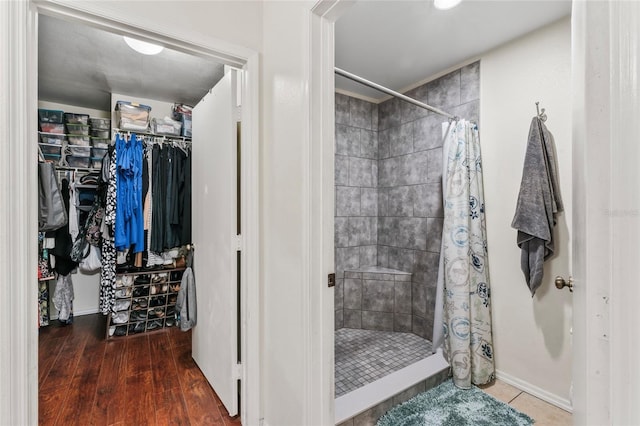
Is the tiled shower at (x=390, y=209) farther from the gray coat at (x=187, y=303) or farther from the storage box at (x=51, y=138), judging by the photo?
the storage box at (x=51, y=138)

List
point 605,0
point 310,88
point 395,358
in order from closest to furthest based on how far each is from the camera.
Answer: point 605,0, point 310,88, point 395,358

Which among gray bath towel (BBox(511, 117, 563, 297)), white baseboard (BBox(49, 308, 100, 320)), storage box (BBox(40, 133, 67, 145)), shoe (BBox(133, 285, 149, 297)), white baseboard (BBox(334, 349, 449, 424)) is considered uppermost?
storage box (BBox(40, 133, 67, 145))

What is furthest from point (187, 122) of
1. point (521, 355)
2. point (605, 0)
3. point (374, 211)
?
point (521, 355)

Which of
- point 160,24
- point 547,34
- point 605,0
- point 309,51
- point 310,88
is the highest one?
point 547,34

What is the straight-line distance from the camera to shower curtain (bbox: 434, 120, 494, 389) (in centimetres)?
207

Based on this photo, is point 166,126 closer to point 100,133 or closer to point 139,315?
point 100,133

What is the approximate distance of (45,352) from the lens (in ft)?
8.36

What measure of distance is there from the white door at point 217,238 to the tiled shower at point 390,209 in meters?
1.30

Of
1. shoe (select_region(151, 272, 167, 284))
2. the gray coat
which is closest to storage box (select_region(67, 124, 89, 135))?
shoe (select_region(151, 272, 167, 284))

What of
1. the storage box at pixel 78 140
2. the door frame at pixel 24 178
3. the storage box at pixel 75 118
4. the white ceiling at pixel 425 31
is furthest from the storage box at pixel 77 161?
the white ceiling at pixel 425 31

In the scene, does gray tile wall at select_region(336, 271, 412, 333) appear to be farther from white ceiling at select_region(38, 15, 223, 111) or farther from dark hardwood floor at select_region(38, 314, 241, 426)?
white ceiling at select_region(38, 15, 223, 111)

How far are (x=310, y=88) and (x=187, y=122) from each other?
7.74 feet

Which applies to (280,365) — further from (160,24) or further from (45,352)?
(45,352)

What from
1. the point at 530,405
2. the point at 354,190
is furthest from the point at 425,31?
the point at 530,405
